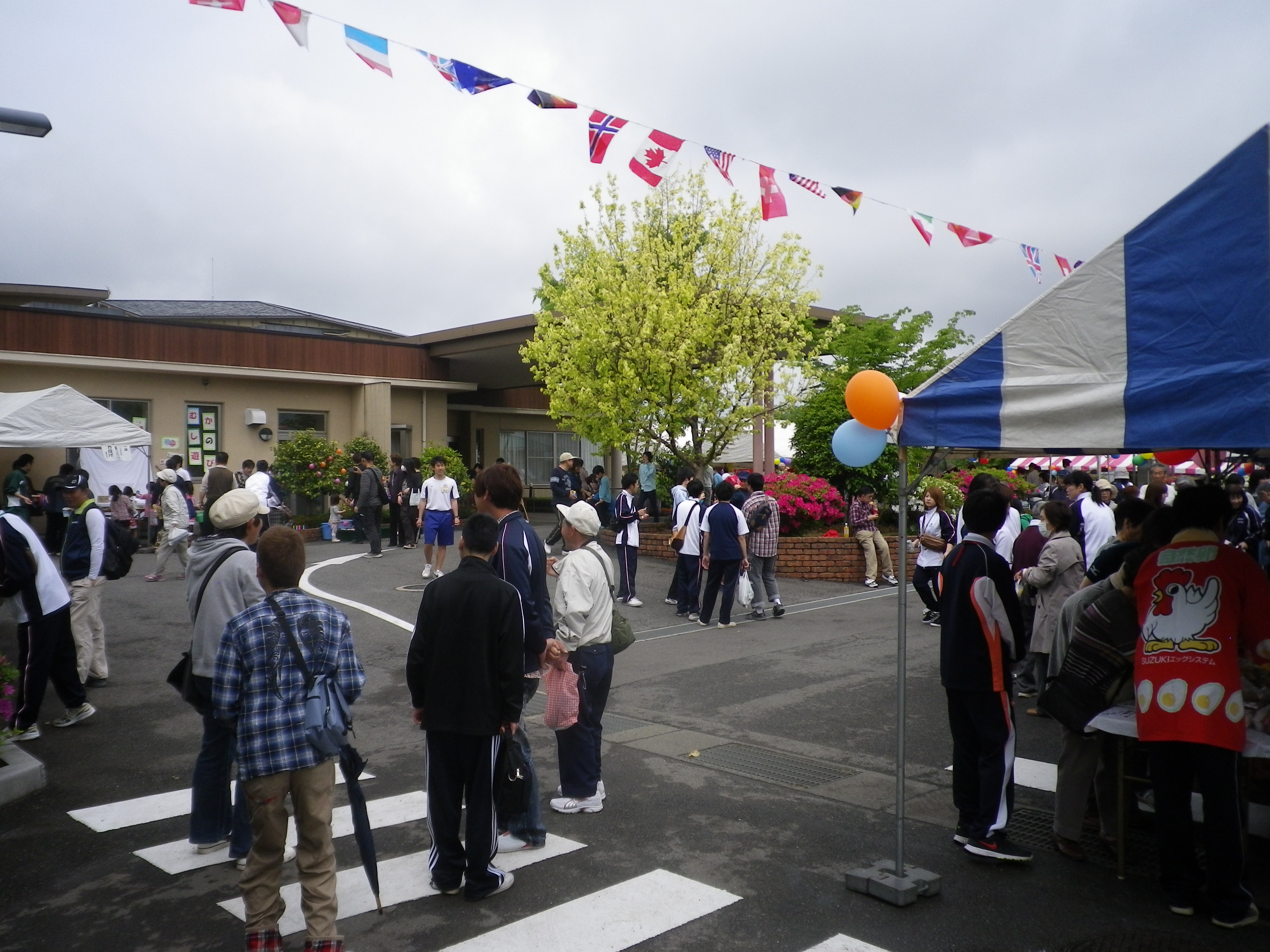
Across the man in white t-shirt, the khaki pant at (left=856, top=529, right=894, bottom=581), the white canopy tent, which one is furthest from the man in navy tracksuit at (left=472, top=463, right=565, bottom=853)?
the khaki pant at (left=856, top=529, right=894, bottom=581)

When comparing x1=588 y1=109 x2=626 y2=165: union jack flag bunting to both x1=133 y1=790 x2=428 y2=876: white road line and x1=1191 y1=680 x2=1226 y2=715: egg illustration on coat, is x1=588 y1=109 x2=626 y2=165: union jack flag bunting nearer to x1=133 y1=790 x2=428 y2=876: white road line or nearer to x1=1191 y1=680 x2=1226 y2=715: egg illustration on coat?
x1=133 y1=790 x2=428 y2=876: white road line

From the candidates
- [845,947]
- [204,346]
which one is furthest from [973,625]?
[204,346]

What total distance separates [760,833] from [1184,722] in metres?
2.29

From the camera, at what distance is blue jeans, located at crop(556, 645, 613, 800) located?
5.62 metres

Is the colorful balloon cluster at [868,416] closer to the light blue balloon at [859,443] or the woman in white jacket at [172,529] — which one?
the light blue balloon at [859,443]

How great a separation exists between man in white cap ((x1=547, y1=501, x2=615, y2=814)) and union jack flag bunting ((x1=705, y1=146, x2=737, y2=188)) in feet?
26.0

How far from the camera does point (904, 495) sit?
4.74 meters

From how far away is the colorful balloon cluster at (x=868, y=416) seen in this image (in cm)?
503

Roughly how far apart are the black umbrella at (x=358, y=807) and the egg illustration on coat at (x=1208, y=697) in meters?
3.58

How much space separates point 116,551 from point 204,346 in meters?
17.2

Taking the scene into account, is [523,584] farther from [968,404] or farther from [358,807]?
[968,404]

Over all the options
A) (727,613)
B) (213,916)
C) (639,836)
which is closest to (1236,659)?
(639,836)

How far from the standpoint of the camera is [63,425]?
1489 centimetres

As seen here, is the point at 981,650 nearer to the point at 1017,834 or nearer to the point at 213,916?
the point at 1017,834
